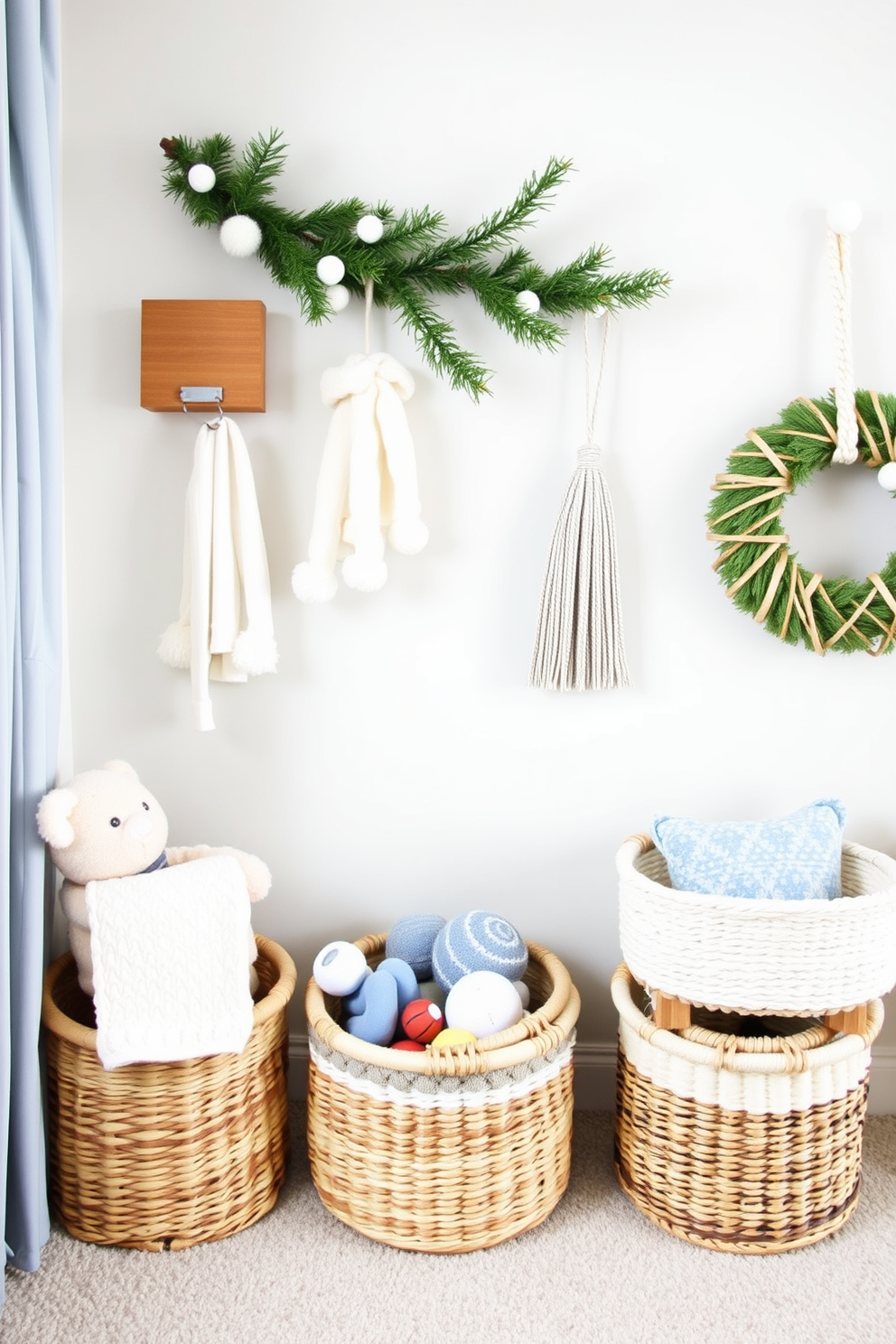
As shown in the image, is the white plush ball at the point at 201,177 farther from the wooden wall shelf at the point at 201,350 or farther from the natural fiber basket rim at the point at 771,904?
the natural fiber basket rim at the point at 771,904

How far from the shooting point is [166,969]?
139 centimetres

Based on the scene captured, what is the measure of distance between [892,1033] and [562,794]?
821 mm

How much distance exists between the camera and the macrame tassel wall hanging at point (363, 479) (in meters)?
1.64

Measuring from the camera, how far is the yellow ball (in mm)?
1473

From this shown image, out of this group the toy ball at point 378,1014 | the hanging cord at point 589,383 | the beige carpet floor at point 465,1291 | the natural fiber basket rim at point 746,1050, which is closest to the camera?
the beige carpet floor at point 465,1291

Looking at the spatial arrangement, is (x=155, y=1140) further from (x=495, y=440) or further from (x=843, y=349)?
(x=843, y=349)

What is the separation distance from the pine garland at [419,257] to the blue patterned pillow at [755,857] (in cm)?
84

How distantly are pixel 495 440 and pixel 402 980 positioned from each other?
99cm

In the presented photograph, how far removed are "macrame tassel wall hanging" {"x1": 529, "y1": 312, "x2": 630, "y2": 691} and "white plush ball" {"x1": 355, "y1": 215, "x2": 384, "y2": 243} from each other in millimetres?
522

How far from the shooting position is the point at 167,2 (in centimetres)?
171

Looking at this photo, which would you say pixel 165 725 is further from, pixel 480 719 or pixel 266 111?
pixel 266 111

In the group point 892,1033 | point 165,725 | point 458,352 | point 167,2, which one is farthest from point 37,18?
point 892,1033

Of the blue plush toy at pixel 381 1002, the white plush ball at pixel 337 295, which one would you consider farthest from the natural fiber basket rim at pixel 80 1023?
the white plush ball at pixel 337 295

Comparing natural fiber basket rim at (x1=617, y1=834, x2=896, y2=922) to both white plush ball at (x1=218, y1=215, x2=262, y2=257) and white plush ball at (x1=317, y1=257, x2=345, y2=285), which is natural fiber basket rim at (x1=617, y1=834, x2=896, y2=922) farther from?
white plush ball at (x1=218, y1=215, x2=262, y2=257)
